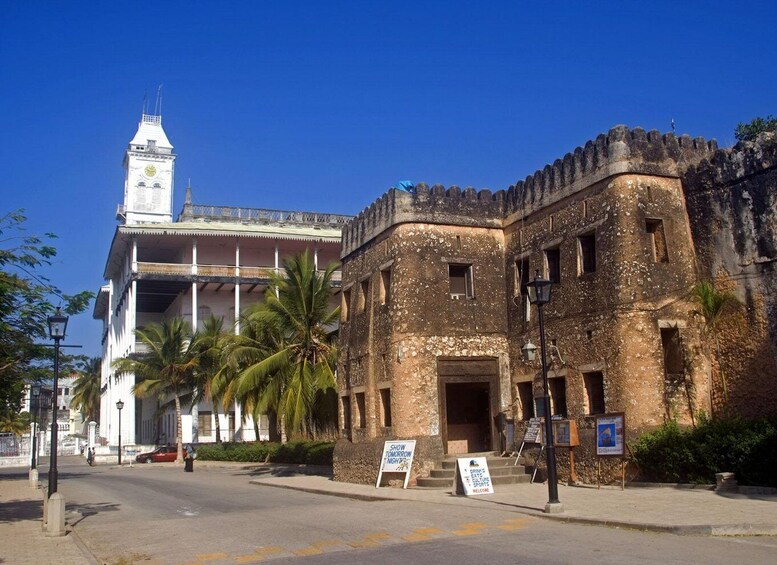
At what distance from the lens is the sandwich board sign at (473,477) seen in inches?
663

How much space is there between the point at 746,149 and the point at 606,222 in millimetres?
3308

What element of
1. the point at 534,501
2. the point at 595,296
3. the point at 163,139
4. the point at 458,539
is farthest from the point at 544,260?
the point at 163,139

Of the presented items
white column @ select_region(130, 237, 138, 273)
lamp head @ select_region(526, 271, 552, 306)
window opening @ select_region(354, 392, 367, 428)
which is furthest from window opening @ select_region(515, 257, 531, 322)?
white column @ select_region(130, 237, 138, 273)

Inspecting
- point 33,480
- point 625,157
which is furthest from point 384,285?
point 33,480

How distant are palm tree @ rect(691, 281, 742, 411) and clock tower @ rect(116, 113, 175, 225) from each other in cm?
5103

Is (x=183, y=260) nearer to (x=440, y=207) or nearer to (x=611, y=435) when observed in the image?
(x=440, y=207)

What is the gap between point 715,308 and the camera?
17359 mm

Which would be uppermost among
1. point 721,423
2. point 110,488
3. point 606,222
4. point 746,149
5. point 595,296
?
point 746,149

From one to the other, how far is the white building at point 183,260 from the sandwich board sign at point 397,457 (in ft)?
94.1

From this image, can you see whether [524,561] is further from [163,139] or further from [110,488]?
[163,139]

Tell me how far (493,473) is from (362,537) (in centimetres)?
820

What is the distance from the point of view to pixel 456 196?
22.2 m

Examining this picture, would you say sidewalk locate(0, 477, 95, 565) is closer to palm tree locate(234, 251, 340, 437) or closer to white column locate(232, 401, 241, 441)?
palm tree locate(234, 251, 340, 437)

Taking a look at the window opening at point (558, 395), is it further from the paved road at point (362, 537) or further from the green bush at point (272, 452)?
the green bush at point (272, 452)
